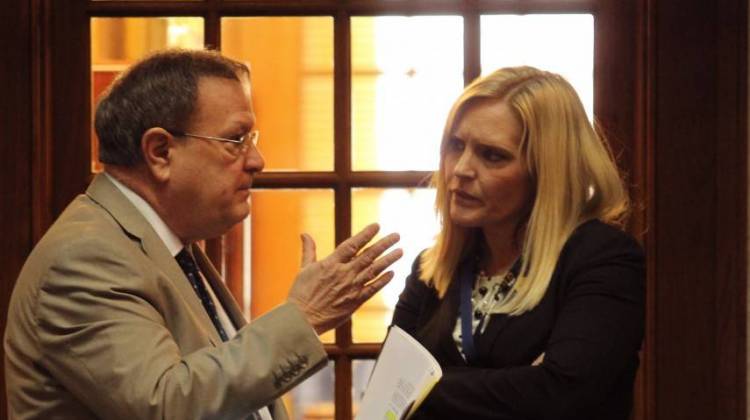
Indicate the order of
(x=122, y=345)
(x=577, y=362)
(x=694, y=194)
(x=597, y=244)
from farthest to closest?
(x=694, y=194), (x=597, y=244), (x=577, y=362), (x=122, y=345)

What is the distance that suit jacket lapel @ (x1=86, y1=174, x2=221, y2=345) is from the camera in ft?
6.21

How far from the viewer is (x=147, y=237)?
1.90 m

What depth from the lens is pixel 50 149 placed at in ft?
9.03

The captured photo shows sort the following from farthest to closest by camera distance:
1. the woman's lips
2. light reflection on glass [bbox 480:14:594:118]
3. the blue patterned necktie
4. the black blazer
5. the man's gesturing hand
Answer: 1. light reflection on glass [bbox 480:14:594:118]
2. the woman's lips
3. the blue patterned necktie
4. the black blazer
5. the man's gesturing hand

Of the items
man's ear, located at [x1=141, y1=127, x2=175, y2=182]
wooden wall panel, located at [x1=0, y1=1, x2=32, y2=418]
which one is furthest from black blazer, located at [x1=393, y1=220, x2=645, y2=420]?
wooden wall panel, located at [x1=0, y1=1, x2=32, y2=418]

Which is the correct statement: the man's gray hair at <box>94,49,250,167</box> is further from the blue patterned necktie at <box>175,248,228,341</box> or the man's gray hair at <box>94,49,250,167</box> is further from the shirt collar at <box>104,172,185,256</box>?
the blue patterned necktie at <box>175,248,228,341</box>

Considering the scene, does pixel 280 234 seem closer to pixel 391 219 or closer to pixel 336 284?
pixel 391 219

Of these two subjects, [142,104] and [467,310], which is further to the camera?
[467,310]

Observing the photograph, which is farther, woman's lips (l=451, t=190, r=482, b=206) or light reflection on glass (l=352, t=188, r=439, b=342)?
light reflection on glass (l=352, t=188, r=439, b=342)

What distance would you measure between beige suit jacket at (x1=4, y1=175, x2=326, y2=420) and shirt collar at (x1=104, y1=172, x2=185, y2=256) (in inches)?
2.7

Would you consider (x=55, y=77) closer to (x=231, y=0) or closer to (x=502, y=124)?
(x=231, y=0)

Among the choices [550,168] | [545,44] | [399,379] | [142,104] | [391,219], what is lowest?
[399,379]

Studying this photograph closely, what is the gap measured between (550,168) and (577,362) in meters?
0.37

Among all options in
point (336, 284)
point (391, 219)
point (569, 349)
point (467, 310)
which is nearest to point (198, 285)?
point (336, 284)
